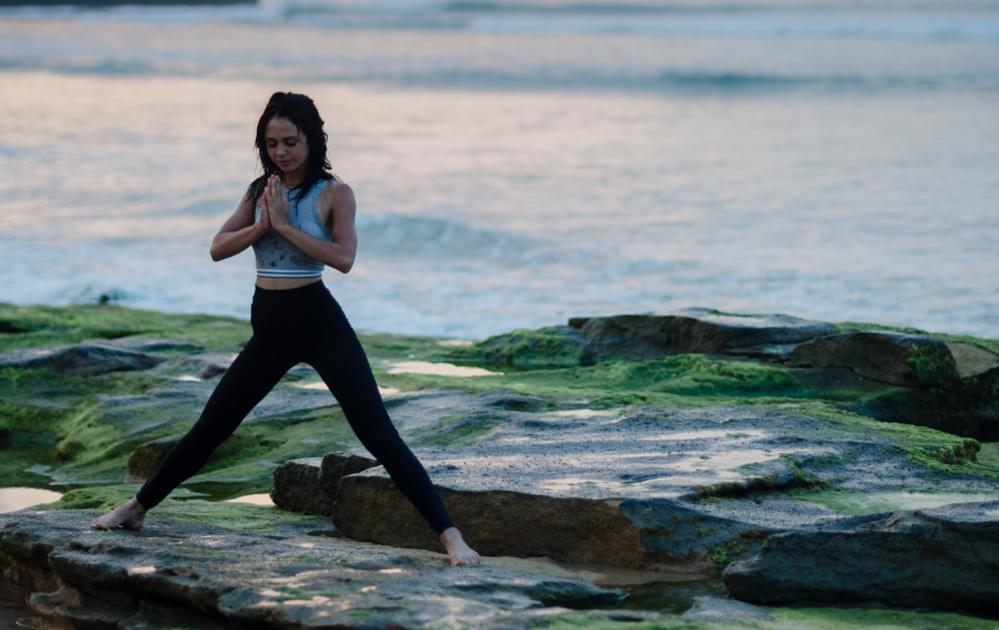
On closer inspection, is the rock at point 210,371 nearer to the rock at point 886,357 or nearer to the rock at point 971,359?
the rock at point 886,357

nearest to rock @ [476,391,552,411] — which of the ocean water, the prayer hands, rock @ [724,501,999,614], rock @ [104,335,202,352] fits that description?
the prayer hands

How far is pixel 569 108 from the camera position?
35.2 metres

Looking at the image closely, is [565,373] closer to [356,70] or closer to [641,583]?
[641,583]

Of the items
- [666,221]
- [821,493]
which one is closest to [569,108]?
[666,221]

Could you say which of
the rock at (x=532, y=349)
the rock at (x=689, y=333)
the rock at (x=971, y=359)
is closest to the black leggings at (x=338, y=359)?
the rock at (x=971, y=359)

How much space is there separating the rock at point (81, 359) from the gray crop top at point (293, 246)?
14.6 feet

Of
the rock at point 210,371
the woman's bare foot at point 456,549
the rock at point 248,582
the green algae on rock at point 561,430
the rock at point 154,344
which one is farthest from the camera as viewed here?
the rock at point 154,344

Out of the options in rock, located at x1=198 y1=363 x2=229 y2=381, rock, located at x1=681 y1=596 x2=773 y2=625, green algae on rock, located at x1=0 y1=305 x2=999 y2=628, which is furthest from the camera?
rock, located at x1=198 y1=363 x2=229 y2=381

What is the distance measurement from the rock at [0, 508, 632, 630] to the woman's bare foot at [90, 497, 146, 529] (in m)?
0.04

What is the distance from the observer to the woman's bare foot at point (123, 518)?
485cm

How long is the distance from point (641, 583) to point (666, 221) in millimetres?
14504

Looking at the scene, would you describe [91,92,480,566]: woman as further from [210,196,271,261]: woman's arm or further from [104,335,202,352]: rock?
[104,335,202,352]: rock

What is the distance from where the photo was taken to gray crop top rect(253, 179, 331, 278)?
4.60 m

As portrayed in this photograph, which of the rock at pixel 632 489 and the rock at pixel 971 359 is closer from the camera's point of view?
the rock at pixel 632 489
